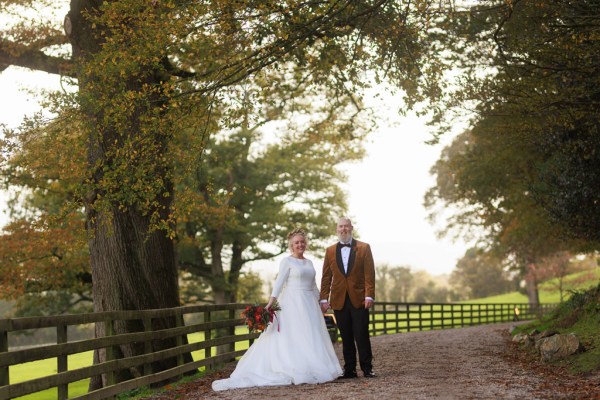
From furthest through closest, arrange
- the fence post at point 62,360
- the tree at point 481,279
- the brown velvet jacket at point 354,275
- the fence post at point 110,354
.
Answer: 1. the tree at point 481,279
2. the brown velvet jacket at point 354,275
3. the fence post at point 110,354
4. the fence post at point 62,360

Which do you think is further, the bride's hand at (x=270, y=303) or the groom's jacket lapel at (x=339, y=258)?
the groom's jacket lapel at (x=339, y=258)

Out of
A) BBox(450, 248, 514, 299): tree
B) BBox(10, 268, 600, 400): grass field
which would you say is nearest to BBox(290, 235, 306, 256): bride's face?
BBox(10, 268, 600, 400): grass field

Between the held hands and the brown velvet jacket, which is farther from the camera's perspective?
the held hands

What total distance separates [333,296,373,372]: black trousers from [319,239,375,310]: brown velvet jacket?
0.10 metres

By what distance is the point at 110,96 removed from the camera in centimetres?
1205

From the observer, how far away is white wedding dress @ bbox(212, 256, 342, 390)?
10.2 m

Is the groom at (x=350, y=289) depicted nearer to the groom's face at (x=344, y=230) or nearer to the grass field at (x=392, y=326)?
the groom's face at (x=344, y=230)

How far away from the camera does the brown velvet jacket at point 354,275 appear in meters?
10.6

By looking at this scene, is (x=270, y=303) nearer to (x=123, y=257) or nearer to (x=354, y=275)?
(x=354, y=275)

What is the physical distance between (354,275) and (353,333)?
0.89 m

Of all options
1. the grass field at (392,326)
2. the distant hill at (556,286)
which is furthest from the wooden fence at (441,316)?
the distant hill at (556,286)

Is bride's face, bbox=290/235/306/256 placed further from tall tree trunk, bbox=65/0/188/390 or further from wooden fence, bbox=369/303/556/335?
wooden fence, bbox=369/303/556/335

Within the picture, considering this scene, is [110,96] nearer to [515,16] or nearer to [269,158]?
[515,16]

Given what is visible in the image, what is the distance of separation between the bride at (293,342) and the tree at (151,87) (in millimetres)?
2069
